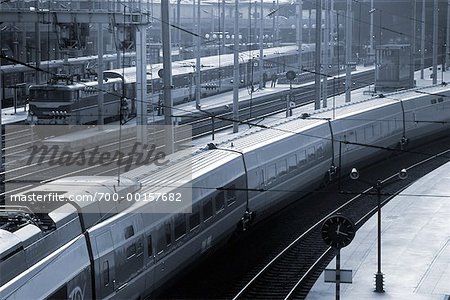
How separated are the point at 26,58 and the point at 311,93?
2296 cm

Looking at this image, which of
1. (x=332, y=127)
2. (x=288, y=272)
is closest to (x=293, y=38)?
(x=332, y=127)

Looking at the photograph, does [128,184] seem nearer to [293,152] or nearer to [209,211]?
[209,211]

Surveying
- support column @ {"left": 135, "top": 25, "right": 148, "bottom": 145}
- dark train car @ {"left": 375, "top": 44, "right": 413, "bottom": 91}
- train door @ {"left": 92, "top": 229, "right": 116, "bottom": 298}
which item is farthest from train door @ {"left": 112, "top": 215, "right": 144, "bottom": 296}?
dark train car @ {"left": 375, "top": 44, "right": 413, "bottom": 91}

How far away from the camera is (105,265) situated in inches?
768

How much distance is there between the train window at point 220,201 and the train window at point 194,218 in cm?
180

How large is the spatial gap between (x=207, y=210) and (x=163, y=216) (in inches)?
Result: 143

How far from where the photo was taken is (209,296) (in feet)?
82.7

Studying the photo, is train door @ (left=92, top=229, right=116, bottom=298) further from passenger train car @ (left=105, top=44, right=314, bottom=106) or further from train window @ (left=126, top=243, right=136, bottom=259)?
passenger train car @ (left=105, top=44, right=314, bottom=106)

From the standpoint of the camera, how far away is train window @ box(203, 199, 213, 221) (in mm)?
26469

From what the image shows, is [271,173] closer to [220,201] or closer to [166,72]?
[166,72]

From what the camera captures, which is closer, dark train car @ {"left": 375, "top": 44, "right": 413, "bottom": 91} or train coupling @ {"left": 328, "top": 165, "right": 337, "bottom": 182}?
train coupling @ {"left": 328, "top": 165, "right": 337, "bottom": 182}

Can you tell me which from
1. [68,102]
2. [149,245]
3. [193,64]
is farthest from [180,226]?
[193,64]

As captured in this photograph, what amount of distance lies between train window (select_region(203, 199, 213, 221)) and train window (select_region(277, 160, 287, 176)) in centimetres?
798

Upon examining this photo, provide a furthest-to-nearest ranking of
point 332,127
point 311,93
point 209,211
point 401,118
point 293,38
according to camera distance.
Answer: point 293,38 < point 311,93 < point 401,118 < point 332,127 < point 209,211
